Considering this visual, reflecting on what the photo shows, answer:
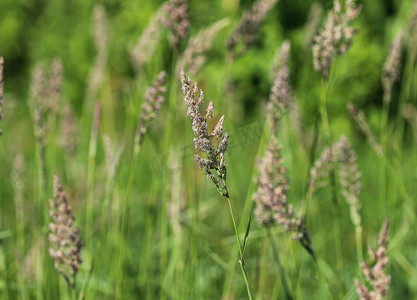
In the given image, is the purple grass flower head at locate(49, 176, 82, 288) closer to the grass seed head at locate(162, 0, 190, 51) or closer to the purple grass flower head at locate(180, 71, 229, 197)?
the purple grass flower head at locate(180, 71, 229, 197)

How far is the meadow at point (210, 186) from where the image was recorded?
1237mm

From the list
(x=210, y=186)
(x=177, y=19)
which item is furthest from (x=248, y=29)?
(x=210, y=186)

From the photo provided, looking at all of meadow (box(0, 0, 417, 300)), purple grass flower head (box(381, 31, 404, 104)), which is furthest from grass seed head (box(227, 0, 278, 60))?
purple grass flower head (box(381, 31, 404, 104))

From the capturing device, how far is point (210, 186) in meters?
3.35

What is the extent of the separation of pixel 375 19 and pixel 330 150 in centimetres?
534

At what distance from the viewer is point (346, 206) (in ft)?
12.0

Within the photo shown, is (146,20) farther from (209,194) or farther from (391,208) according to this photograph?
(391,208)

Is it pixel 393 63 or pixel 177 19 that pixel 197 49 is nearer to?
pixel 177 19

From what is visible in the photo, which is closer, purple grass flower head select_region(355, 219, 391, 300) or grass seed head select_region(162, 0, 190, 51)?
purple grass flower head select_region(355, 219, 391, 300)

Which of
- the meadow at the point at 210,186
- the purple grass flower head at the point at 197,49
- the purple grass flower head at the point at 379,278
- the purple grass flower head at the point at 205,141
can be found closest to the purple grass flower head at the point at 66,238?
the meadow at the point at 210,186

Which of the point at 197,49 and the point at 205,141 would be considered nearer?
the point at 205,141

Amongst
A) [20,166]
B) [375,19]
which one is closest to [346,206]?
[20,166]

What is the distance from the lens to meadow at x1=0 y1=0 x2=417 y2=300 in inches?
48.7

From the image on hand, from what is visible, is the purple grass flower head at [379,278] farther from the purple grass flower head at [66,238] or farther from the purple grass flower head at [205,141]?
the purple grass flower head at [66,238]
